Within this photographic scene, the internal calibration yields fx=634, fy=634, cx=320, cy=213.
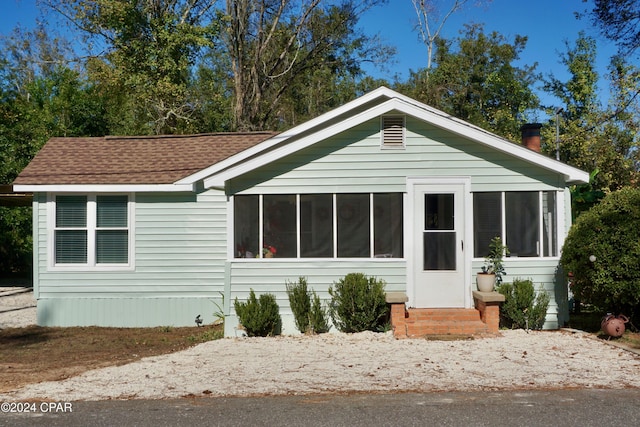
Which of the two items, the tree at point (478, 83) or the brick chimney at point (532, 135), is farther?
the tree at point (478, 83)

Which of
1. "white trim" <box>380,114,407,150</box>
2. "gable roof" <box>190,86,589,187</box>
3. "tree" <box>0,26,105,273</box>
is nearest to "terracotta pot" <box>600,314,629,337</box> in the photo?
"gable roof" <box>190,86,589,187</box>

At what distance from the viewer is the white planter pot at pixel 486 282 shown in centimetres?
1073

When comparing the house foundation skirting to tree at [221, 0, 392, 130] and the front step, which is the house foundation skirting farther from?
tree at [221, 0, 392, 130]

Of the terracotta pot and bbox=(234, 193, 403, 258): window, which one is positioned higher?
bbox=(234, 193, 403, 258): window

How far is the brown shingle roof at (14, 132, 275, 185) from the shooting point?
12852mm

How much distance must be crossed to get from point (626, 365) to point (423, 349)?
2700mm

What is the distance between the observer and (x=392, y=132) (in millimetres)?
11312

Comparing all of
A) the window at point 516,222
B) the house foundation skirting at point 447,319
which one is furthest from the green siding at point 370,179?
the house foundation skirting at point 447,319

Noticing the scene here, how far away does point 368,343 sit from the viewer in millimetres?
9969

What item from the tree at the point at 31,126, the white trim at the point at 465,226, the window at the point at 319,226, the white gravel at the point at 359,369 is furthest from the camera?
the tree at the point at 31,126

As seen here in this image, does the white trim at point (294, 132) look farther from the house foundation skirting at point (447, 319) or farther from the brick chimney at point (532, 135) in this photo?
the brick chimney at point (532, 135)

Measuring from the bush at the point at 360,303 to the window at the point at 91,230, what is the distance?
4.79 metres

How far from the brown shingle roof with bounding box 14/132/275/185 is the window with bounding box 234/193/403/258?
2.03m

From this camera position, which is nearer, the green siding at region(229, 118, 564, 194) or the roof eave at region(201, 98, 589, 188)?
the roof eave at region(201, 98, 589, 188)
